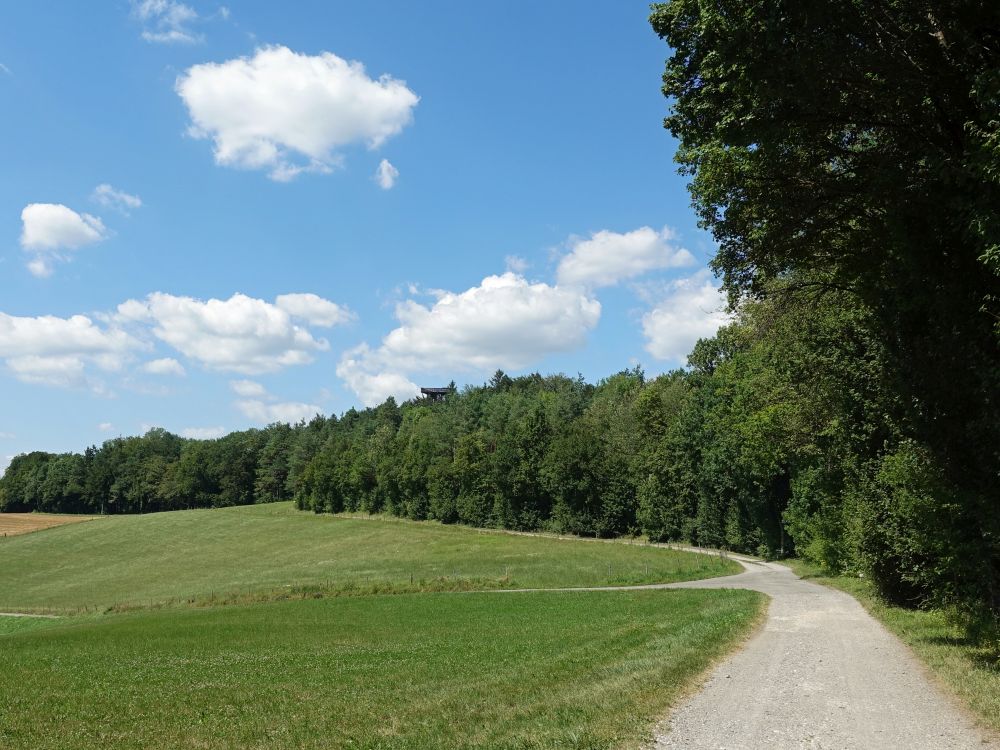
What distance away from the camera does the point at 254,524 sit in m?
107

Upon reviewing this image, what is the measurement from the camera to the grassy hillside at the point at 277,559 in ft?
173

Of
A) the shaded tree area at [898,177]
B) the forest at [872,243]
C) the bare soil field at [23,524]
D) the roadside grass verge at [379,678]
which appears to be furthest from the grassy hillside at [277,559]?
the shaded tree area at [898,177]

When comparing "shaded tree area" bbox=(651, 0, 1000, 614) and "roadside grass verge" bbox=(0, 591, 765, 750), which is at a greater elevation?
"shaded tree area" bbox=(651, 0, 1000, 614)

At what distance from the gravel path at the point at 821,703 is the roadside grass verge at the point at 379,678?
70cm

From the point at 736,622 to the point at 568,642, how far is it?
489cm

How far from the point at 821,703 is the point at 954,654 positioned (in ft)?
17.6

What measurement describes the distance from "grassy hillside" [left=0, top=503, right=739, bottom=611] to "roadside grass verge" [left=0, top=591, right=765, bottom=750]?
2009 cm

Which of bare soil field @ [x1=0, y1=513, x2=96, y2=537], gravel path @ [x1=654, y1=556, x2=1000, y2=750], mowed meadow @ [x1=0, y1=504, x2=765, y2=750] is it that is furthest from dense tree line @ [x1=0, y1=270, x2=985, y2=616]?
bare soil field @ [x1=0, y1=513, x2=96, y2=537]

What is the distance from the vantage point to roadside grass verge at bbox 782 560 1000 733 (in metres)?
10.1

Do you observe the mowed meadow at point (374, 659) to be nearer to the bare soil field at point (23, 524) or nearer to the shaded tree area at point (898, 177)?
the shaded tree area at point (898, 177)

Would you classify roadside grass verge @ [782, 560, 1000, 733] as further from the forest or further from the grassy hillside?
the grassy hillside

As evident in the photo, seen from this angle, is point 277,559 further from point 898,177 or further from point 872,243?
point 898,177

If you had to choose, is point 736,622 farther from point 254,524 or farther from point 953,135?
point 254,524

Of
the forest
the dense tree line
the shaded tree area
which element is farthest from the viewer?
the dense tree line
